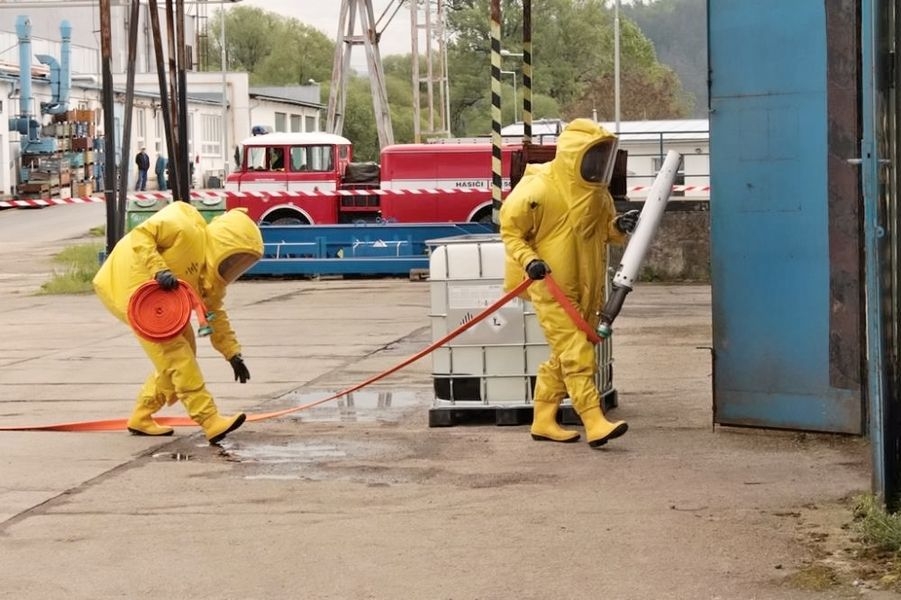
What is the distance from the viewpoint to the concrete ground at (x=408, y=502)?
5.84 metres

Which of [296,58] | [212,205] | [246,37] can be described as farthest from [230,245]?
[246,37]

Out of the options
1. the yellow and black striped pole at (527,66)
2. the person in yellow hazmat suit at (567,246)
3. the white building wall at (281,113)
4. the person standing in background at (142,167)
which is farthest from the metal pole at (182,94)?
the white building wall at (281,113)

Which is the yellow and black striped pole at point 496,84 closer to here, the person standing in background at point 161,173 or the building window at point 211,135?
the person standing in background at point 161,173

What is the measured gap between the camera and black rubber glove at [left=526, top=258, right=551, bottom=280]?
27.9ft

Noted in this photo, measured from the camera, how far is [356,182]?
1091 inches

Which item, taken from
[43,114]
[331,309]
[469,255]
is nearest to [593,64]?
[43,114]

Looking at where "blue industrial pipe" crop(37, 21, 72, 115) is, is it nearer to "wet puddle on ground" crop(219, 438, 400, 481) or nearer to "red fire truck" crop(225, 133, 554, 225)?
"red fire truck" crop(225, 133, 554, 225)

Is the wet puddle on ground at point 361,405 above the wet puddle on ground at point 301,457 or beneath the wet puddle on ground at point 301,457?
above

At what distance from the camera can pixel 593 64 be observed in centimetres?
10856

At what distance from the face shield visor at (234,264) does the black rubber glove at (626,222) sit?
2102 mm

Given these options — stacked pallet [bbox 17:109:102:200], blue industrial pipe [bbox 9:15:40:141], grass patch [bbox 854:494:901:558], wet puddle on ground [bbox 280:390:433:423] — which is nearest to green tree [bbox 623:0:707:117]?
stacked pallet [bbox 17:109:102:200]

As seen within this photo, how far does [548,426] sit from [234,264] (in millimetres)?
2053

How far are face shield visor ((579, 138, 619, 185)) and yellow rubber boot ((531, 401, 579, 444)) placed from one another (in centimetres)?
128

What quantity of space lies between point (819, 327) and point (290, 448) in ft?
9.83
